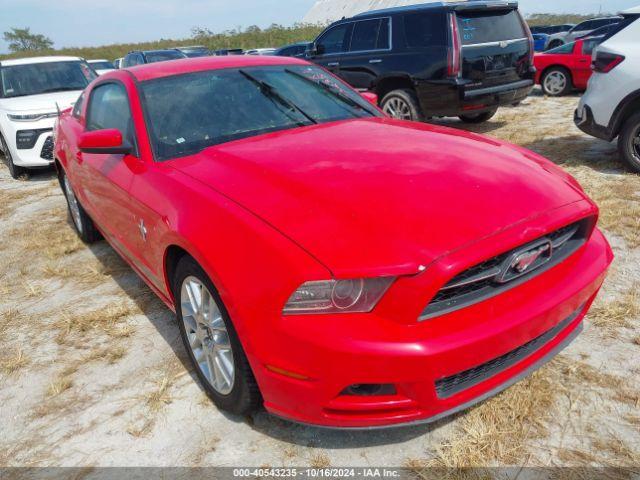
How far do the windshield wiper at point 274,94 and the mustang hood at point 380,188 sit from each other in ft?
1.15

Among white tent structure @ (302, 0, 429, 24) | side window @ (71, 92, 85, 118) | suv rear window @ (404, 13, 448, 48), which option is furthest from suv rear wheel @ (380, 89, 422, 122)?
white tent structure @ (302, 0, 429, 24)

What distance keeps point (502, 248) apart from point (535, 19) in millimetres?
75372

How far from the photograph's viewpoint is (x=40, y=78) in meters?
8.09

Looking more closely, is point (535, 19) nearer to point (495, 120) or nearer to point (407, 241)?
point (495, 120)

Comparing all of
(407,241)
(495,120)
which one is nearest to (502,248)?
(407,241)

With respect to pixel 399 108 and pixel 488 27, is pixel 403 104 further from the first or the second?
pixel 488 27

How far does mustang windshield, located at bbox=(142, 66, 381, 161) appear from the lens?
283cm

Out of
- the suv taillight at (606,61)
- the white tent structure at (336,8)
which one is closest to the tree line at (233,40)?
the white tent structure at (336,8)

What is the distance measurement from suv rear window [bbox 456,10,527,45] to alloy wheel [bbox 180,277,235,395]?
19.0ft

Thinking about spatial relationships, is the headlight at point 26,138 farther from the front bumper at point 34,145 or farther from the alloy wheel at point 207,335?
the alloy wheel at point 207,335

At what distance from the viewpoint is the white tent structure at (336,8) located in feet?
170

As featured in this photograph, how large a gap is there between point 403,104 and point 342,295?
20.4 feet

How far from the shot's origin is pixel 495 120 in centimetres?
895

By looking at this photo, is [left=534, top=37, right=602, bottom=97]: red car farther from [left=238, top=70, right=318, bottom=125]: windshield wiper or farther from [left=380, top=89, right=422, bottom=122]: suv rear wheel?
[left=238, top=70, right=318, bottom=125]: windshield wiper
